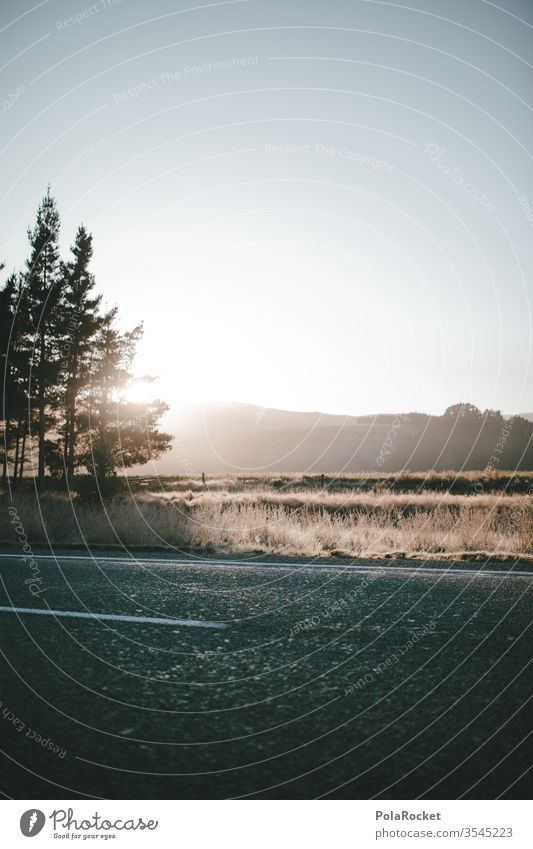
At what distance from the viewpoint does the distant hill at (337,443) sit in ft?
352

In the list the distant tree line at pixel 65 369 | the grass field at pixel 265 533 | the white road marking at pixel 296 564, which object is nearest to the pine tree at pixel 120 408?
the distant tree line at pixel 65 369

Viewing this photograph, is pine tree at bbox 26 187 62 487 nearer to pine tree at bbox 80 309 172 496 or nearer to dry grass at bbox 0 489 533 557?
pine tree at bbox 80 309 172 496

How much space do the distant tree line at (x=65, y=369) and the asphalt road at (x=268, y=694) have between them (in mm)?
24591

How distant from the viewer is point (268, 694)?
9.55ft

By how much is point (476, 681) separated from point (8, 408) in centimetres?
3203

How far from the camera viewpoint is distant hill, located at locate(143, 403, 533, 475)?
107m

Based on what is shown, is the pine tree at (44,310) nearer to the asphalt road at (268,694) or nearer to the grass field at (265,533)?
the grass field at (265,533)

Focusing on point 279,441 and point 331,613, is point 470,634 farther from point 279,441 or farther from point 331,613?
point 279,441

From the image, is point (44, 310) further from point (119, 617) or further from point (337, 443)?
A: point (337, 443)

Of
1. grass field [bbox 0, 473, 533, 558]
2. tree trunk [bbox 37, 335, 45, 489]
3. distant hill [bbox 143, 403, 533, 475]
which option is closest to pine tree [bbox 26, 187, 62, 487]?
tree trunk [bbox 37, 335, 45, 489]

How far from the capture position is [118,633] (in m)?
4.06

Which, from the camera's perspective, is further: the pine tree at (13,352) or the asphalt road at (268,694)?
the pine tree at (13,352)

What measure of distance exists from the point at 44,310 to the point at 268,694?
100 feet

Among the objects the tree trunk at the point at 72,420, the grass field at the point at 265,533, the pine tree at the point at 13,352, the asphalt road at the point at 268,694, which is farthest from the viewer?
the tree trunk at the point at 72,420
